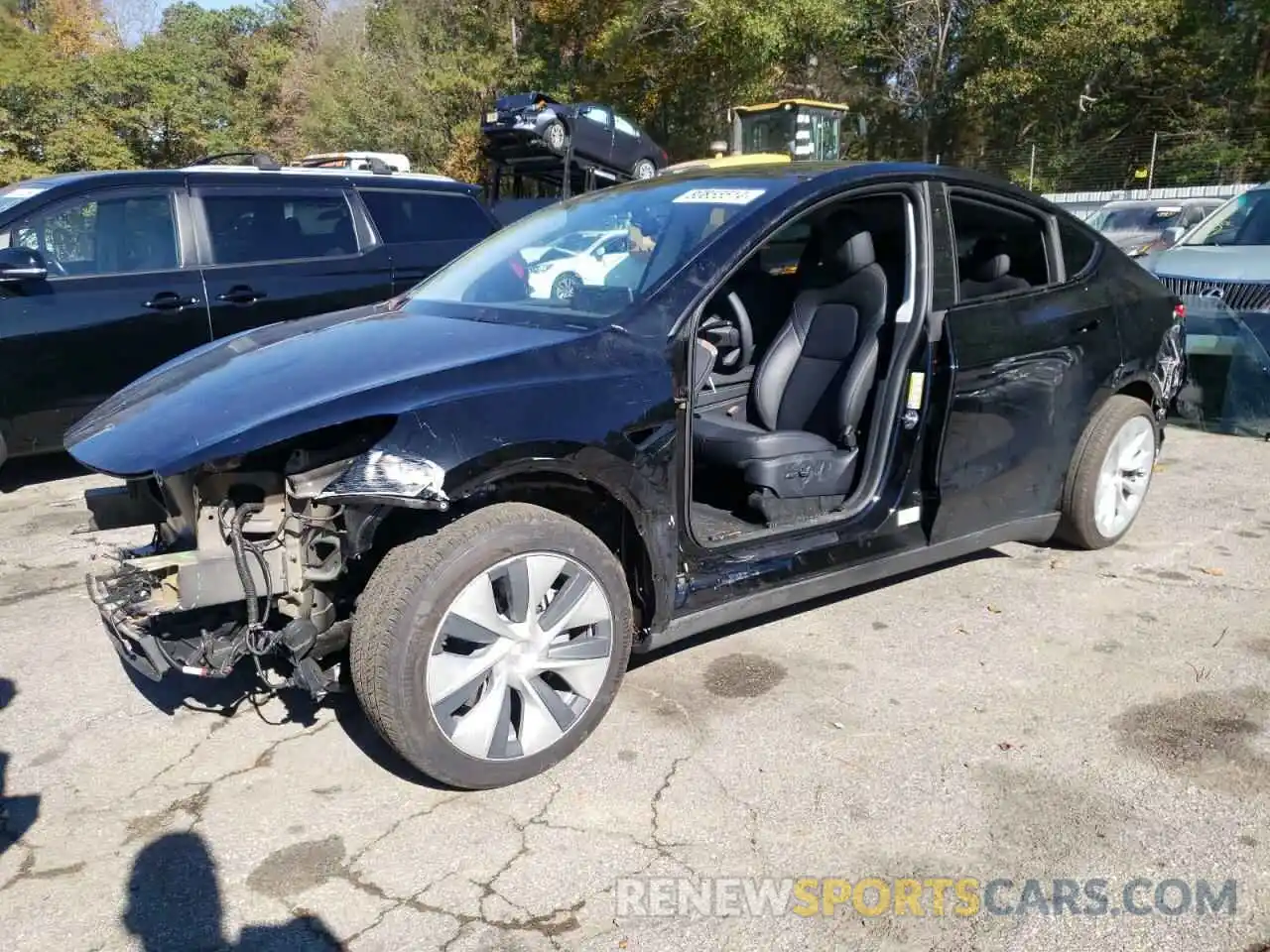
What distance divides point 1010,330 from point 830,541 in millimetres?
1154

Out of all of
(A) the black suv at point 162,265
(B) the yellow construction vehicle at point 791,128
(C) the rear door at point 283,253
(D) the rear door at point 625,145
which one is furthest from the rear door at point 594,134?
(C) the rear door at point 283,253

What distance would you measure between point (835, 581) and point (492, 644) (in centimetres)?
139

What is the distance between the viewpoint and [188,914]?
7.61 ft

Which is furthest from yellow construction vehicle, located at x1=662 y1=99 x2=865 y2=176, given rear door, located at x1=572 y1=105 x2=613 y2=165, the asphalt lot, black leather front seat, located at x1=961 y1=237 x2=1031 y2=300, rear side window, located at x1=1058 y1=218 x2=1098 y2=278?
the asphalt lot

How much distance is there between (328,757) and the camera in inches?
118

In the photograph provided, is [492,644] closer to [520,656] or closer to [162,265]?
[520,656]

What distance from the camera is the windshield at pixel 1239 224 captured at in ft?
25.7

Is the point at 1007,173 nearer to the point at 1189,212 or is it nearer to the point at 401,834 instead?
the point at 1189,212

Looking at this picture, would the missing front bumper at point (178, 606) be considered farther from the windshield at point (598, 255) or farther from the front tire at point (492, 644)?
the windshield at point (598, 255)

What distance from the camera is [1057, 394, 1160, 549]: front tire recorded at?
4301mm

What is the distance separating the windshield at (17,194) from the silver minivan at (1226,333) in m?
7.24

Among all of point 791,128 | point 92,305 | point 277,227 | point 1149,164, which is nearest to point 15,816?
point 92,305

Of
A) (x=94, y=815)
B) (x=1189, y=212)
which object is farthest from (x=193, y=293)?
(x=1189, y=212)

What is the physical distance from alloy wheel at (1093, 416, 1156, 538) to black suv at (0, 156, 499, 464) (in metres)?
4.72
